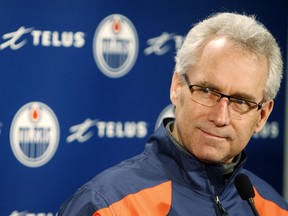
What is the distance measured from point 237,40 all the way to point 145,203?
0.46 metres

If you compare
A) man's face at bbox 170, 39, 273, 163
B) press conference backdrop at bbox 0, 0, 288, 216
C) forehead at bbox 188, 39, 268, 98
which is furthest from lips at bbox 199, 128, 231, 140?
press conference backdrop at bbox 0, 0, 288, 216

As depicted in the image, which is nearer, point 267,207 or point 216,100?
point 216,100

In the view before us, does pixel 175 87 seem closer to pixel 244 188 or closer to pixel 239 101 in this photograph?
pixel 239 101

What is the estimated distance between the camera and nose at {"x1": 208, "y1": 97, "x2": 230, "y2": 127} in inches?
62.2

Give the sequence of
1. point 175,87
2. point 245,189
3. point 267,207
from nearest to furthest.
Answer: point 245,189, point 175,87, point 267,207

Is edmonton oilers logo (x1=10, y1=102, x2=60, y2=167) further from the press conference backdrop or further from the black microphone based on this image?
the black microphone

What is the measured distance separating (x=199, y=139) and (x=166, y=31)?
0.94 m

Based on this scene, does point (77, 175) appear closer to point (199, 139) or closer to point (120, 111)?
point (120, 111)

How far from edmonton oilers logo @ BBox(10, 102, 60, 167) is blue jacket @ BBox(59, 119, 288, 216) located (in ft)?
2.07

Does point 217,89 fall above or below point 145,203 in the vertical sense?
above

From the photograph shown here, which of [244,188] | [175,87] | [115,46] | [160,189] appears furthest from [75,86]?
[244,188]

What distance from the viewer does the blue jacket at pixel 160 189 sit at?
154 cm

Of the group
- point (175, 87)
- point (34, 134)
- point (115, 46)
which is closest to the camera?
point (175, 87)

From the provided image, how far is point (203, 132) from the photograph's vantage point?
160 centimetres
